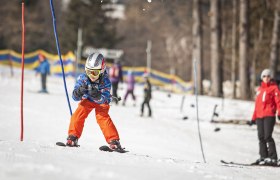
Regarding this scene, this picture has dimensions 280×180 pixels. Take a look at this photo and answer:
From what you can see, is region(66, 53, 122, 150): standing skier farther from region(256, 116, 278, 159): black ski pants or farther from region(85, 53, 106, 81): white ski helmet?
region(256, 116, 278, 159): black ski pants

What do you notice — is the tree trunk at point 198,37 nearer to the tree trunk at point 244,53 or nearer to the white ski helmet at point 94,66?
the tree trunk at point 244,53

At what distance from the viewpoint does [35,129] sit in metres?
12.0

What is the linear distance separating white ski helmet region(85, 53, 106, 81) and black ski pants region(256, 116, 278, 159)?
160 inches

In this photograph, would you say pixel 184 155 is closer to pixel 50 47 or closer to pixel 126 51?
pixel 50 47

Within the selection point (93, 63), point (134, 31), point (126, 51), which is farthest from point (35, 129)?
point (134, 31)

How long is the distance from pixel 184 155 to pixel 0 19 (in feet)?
142

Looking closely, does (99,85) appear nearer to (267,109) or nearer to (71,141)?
(71,141)

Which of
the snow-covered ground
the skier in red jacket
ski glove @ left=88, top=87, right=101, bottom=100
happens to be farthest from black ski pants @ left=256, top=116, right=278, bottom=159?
ski glove @ left=88, top=87, right=101, bottom=100

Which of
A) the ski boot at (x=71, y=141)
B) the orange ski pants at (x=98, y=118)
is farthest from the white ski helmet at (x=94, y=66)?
the ski boot at (x=71, y=141)

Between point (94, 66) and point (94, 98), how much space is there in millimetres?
524

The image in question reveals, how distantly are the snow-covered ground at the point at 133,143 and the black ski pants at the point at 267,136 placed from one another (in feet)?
3.51

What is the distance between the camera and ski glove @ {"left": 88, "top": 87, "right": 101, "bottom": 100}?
752cm

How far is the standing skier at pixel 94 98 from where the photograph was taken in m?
7.52

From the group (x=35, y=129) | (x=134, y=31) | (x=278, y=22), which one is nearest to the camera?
(x=35, y=129)
